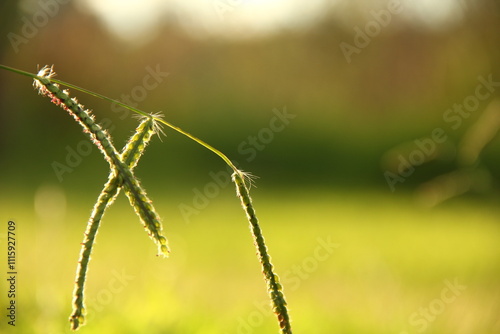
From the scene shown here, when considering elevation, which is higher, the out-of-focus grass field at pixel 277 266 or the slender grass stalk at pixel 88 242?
the out-of-focus grass field at pixel 277 266

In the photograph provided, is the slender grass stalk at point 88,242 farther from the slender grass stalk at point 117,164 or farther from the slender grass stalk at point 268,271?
the slender grass stalk at point 268,271

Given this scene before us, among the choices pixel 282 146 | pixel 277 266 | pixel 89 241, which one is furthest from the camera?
pixel 282 146

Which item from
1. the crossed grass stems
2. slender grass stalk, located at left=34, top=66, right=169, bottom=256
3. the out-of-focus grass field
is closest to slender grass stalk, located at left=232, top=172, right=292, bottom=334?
the crossed grass stems

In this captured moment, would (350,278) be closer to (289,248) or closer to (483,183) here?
(289,248)

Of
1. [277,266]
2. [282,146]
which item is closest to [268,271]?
[277,266]

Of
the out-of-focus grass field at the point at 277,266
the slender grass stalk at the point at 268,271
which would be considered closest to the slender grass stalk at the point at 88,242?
the slender grass stalk at the point at 268,271

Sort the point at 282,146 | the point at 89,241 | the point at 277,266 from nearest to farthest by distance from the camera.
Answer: the point at 89,241 < the point at 277,266 < the point at 282,146

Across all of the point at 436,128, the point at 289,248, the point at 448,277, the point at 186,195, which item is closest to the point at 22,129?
the point at 186,195

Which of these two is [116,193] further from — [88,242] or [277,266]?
[277,266]
